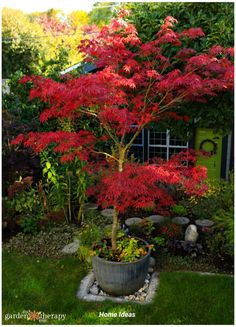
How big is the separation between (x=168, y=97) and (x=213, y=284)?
249 cm

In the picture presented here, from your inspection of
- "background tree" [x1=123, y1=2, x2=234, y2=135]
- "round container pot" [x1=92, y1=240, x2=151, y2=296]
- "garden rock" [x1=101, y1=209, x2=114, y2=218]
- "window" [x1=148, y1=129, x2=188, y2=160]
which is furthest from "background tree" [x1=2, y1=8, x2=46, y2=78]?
"round container pot" [x1=92, y1=240, x2=151, y2=296]

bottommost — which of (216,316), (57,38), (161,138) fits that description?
(216,316)

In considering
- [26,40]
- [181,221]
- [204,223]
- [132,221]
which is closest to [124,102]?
[132,221]

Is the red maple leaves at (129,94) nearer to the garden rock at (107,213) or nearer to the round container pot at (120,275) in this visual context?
the round container pot at (120,275)

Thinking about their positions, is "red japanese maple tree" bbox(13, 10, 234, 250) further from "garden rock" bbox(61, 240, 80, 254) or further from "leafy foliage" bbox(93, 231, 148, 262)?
"garden rock" bbox(61, 240, 80, 254)

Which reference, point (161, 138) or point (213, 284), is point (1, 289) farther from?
point (161, 138)

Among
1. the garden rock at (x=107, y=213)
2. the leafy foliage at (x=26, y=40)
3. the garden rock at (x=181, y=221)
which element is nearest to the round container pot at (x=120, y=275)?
the garden rock at (x=181, y=221)

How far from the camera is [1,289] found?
4.88 m

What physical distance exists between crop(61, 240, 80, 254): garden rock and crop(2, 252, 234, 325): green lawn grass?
1.21 ft

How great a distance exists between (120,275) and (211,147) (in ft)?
18.4

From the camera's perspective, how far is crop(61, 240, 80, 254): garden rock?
5727 millimetres

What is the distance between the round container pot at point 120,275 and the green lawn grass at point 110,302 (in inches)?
8.3

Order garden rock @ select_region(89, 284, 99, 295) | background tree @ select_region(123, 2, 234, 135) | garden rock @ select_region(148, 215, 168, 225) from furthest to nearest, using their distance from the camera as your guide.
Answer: garden rock @ select_region(148, 215, 168, 225)
background tree @ select_region(123, 2, 234, 135)
garden rock @ select_region(89, 284, 99, 295)

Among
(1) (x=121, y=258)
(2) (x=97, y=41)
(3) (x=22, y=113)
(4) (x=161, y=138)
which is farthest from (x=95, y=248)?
(4) (x=161, y=138)
